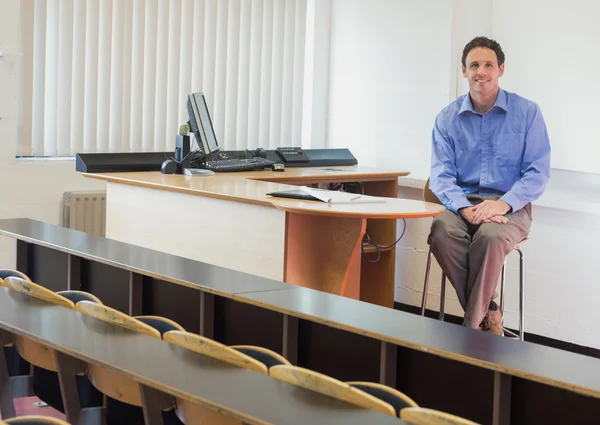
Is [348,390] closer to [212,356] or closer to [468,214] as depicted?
[212,356]

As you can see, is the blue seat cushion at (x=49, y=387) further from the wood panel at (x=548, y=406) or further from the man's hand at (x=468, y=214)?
the man's hand at (x=468, y=214)

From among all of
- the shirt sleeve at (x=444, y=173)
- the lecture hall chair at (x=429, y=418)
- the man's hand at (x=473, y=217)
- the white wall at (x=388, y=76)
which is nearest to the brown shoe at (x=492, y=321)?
the man's hand at (x=473, y=217)

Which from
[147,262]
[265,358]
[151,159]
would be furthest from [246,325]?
[151,159]

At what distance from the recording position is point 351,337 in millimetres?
2486

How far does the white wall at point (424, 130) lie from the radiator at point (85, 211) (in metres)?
1.73

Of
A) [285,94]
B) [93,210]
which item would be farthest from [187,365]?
[285,94]

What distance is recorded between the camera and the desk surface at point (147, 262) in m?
2.60

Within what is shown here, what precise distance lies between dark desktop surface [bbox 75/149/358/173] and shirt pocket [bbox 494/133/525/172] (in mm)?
1340

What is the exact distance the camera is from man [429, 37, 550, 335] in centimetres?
411

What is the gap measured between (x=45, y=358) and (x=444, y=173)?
2486 mm

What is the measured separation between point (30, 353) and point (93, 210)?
2782 mm

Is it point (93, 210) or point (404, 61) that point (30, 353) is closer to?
point (93, 210)

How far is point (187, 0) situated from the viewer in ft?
18.5

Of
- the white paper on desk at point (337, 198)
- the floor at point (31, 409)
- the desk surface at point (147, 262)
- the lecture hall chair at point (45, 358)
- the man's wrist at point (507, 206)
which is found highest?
the white paper on desk at point (337, 198)
